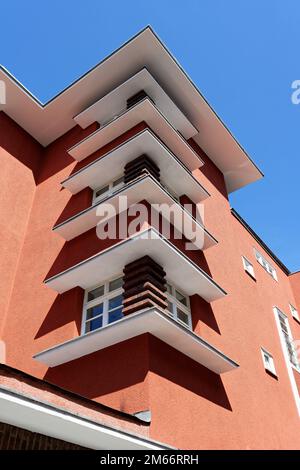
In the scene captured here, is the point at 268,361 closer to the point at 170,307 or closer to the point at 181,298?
the point at 181,298

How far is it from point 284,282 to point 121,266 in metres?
12.9

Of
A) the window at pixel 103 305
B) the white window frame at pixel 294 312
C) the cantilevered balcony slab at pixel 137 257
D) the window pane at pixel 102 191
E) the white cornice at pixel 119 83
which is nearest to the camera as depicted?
the cantilevered balcony slab at pixel 137 257

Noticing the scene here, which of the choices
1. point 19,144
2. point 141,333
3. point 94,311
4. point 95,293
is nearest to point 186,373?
point 141,333

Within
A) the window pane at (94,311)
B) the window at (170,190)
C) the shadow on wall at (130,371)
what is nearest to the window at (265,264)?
the window at (170,190)

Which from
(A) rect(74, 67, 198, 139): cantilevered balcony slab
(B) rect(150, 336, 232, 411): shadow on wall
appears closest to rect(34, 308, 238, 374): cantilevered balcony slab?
(B) rect(150, 336, 232, 411): shadow on wall

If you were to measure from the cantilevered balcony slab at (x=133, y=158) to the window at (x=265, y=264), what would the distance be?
6.55m

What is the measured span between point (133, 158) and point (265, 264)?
985 centimetres

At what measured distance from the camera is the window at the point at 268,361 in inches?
524

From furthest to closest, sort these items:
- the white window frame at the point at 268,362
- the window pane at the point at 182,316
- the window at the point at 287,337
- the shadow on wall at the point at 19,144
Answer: the window at the point at 287,337, the shadow on wall at the point at 19,144, the white window frame at the point at 268,362, the window pane at the point at 182,316

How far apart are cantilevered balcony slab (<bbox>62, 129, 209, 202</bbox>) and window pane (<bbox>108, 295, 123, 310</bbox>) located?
13.2ft

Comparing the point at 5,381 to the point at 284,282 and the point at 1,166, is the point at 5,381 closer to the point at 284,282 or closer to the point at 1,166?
the point at 1,166

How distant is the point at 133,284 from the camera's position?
367 inches

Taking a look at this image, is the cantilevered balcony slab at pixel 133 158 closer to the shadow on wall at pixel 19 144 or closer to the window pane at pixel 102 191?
the window pane at pixel 102 191

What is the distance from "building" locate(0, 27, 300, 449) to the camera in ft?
26.1
